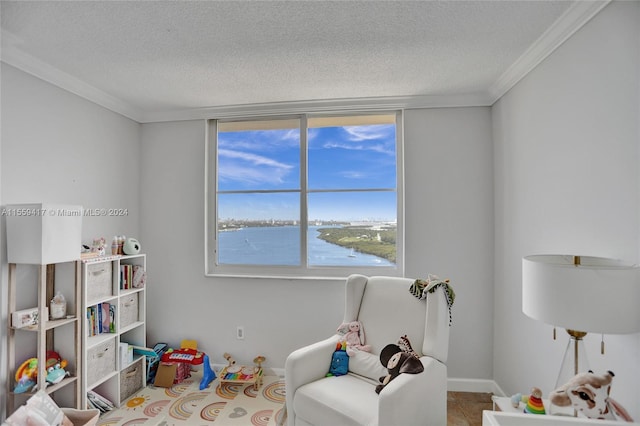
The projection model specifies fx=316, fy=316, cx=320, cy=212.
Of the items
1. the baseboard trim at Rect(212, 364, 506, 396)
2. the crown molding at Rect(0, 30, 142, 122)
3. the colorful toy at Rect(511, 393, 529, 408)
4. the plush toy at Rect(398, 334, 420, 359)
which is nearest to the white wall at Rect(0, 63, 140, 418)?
the crown molding at Rect(0, 30, 142, 122)

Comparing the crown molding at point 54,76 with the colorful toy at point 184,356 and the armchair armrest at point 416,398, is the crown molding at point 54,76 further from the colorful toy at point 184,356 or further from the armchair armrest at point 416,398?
the armchair armrest at point 416,398

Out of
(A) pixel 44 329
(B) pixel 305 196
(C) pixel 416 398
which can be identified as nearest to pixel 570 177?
(C) pixel 416 398

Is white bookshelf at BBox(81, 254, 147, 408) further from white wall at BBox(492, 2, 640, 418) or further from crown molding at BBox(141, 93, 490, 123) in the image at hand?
white wall at BBox(492, 2, 640, 418)

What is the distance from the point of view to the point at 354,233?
305 centimetres

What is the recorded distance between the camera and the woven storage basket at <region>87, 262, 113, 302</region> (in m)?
2.31

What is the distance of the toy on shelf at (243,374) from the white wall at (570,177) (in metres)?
2.04

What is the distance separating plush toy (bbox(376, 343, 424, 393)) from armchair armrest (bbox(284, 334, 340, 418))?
38cm

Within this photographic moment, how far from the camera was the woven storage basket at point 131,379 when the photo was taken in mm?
2600

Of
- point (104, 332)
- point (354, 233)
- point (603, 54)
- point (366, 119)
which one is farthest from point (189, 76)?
point (603, 54)

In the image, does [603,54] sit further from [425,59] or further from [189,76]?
[189,76]

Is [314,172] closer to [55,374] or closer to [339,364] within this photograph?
[339,364]

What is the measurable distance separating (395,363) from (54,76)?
3.08m

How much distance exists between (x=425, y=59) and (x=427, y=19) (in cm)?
46

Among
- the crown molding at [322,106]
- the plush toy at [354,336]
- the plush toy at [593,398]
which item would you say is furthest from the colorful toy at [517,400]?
the crown molding at [322,106]
